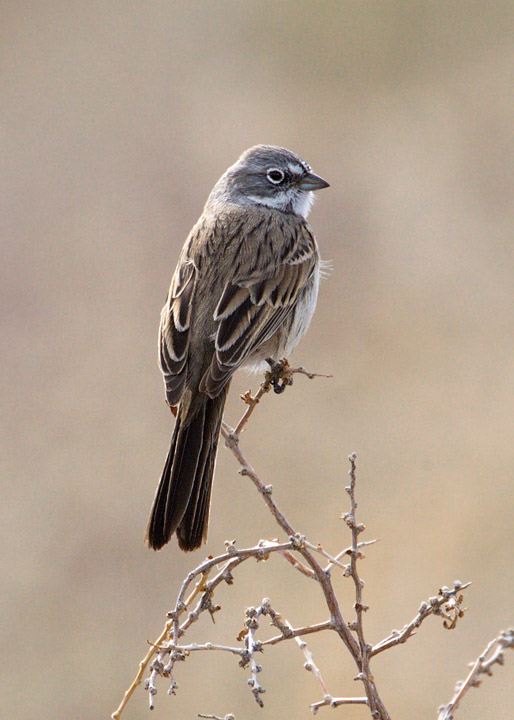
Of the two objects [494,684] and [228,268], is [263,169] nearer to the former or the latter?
[228,268]

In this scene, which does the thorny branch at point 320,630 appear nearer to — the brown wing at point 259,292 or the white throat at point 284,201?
the brown wing at point 259,292

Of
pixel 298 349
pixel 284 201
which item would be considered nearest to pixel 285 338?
pixel 284 201

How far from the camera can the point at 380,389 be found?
6910 millimetres

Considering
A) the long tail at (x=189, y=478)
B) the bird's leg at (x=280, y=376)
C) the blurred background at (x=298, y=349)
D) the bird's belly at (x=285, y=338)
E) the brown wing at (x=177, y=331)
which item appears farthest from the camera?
the blurred background at (x=298, y=349)

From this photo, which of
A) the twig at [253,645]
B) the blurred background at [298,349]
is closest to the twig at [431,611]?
the twig at [253,645]

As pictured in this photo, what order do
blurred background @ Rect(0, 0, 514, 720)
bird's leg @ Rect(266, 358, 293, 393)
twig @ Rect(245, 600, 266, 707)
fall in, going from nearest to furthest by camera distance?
twig @ Rect(245, 600, 266, 707) → bird's leg @ Rect(266, 358, 293, 393) → blurred background @ Rect(0, 0, 514, 720)

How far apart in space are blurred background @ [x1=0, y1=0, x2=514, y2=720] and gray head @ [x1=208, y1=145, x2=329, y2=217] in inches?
35.7

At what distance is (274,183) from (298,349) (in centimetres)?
250

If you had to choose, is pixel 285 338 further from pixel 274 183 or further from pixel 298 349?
pixel 298 349

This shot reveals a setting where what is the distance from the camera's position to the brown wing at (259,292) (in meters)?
3.51

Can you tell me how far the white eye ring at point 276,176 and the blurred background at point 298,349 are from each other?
1012mm

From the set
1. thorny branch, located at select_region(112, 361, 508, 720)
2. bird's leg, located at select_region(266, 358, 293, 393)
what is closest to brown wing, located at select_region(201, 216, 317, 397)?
bird's leg, located at select_region(266, 358, 293, 393)

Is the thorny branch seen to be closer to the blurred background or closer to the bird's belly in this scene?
the bird's belly

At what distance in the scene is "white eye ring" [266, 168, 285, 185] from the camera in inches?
179
